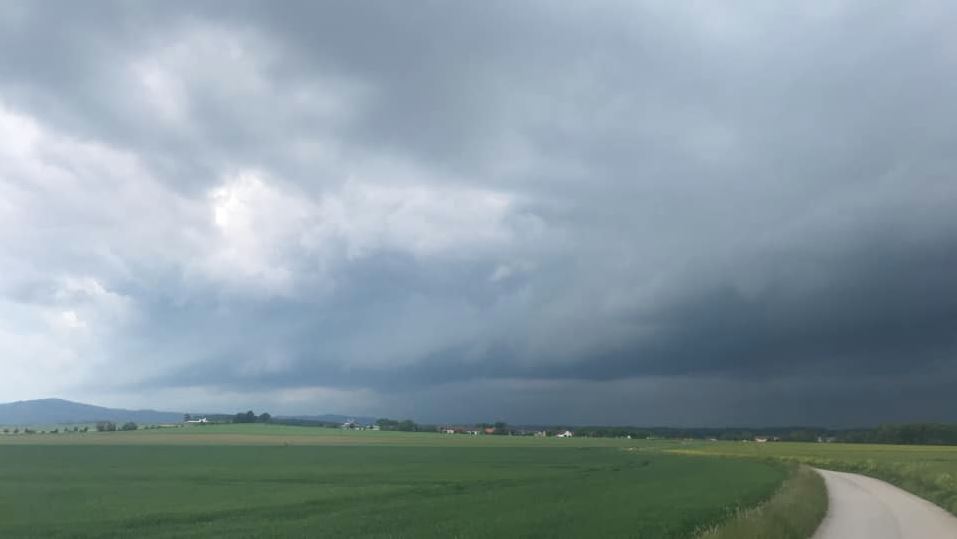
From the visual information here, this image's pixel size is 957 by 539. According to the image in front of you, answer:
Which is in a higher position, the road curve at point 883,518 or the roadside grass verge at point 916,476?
the roadside grass verge at point 916,476

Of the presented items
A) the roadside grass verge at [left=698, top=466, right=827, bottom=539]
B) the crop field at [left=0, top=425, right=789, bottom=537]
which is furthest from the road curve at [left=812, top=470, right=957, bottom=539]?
the crop field at [left=0, top=425, right=789, bottom=537]

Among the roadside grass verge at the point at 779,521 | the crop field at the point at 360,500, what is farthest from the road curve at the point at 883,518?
the crop field at the point at 360,500

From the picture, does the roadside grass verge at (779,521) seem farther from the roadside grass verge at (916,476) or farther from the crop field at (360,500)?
the roadside grass verge at (916,476)

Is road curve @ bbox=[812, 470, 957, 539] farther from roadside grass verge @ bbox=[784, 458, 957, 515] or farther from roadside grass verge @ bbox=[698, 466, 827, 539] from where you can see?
roadside grass verge @ bbox=[784, 458, 957, 515]

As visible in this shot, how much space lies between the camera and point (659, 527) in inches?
1184

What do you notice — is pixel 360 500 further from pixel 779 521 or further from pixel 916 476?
pixel 916 476

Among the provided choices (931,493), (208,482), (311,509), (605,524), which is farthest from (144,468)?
(931,493)

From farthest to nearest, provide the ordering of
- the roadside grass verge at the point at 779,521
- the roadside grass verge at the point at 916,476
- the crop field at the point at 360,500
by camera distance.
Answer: the roadside grass verge at the point at 916,476
the crop field at the point at 360,500
the roadside grass verge at the point at 779,521

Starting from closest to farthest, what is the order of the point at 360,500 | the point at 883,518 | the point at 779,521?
the point at 779,521 < the point at 883,518 < the point at 360,500

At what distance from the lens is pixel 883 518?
33.9m

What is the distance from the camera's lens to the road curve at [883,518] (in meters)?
28.3

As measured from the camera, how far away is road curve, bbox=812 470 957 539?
28281 mm

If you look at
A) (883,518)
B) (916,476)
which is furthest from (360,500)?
(916,476)

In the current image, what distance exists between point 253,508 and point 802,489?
1094 inches
